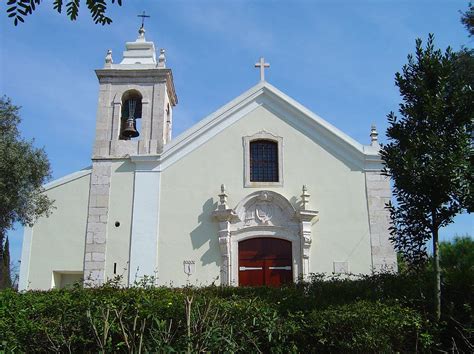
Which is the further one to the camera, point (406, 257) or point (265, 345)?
point (406, 257)

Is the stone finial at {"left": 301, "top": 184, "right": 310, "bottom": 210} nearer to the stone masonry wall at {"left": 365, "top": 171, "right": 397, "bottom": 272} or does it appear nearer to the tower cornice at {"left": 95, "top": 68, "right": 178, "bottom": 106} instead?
the stone masonry wall at {"left": 365, "top": 171, "right": 397, "bottom": 272}

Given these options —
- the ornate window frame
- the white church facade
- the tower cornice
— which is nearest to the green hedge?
the white church facade

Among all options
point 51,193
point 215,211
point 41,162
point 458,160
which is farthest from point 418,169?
point 51,193

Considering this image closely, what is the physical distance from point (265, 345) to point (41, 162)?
26.4 ft

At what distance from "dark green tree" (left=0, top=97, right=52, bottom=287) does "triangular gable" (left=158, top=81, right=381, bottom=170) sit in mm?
3736

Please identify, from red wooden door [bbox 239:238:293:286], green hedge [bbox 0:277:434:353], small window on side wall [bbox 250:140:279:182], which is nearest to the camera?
green hedge [bbox 0:277:434:353]

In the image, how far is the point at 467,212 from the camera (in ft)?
27.5

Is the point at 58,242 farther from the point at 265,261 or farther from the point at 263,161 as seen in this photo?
the point at 263,161

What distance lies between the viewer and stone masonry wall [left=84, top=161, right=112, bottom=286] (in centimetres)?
1508

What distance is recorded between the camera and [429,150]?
27.8 ft

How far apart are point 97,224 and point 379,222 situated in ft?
26.4

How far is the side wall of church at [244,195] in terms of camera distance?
49.6ft

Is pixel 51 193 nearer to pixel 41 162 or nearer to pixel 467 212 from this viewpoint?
pixel 41 162

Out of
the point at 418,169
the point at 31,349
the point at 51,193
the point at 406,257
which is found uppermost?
the point at 51,193
